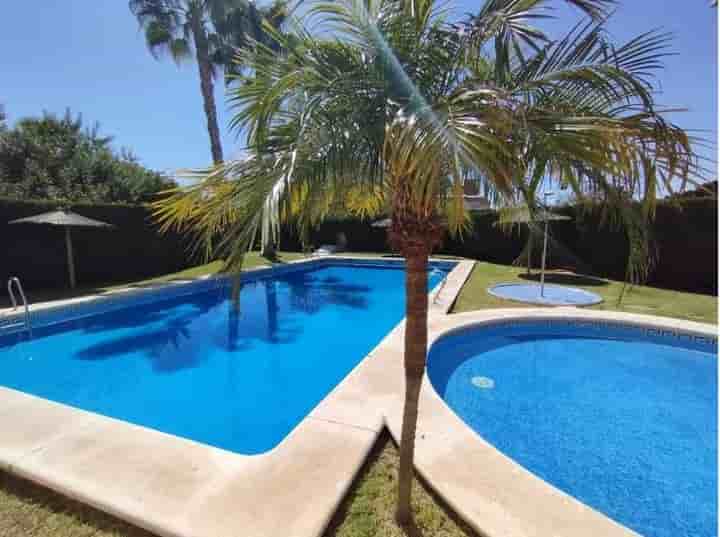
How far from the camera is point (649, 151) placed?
1.78 metres

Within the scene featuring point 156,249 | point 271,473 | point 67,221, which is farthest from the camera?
point 156,249

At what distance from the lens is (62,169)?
60.4ft

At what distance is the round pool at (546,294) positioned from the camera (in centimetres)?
955

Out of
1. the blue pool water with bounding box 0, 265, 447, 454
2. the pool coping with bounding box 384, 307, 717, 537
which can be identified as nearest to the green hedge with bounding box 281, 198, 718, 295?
the blue pool water with bounding box 0, 265, 447, 454

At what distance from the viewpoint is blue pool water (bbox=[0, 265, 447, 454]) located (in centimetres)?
514

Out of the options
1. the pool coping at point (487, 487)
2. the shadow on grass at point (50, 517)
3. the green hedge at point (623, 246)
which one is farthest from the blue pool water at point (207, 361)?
the green hedge at point (623, 246)

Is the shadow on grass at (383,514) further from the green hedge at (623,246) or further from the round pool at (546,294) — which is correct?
the round pool at (546,294)

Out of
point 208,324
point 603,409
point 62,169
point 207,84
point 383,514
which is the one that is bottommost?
point 603,409

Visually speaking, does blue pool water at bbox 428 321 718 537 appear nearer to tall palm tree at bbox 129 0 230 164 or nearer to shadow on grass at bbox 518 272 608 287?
shadow on grass at bbox 518 272 608 287

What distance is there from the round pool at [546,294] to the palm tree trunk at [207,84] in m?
13.3

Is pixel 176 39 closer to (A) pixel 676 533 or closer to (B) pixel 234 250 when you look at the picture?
(B) pixel 234 250

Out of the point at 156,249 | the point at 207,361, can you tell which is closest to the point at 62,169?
the point at 156,249

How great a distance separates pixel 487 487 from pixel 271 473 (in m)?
1.83

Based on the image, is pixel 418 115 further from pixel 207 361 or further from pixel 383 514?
pixel 207 361
